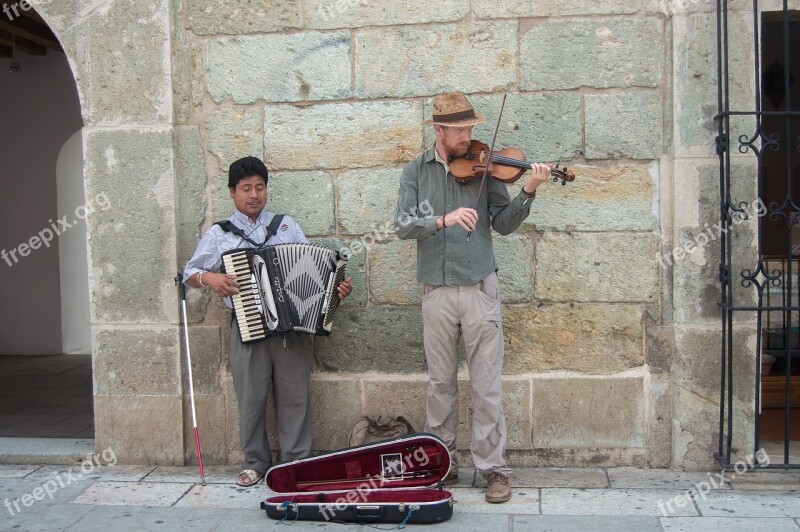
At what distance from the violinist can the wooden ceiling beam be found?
5033mm

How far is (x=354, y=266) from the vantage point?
16.3 feet

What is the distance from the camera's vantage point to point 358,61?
490 cm

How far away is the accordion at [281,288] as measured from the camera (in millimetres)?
4469

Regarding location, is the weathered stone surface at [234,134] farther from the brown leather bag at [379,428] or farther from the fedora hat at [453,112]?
the brown leather bag at [379,428]

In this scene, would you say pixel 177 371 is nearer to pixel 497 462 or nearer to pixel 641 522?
pixel 497 462

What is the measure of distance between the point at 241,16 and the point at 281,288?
162cm

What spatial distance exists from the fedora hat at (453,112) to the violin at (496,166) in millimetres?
155

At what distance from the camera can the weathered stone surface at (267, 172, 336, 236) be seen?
498 cm

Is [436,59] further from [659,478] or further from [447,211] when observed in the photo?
[659,478]

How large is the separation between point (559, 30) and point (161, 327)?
2.76m

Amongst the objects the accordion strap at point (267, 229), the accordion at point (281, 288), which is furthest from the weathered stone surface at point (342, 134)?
the accordion at point (281, 288)

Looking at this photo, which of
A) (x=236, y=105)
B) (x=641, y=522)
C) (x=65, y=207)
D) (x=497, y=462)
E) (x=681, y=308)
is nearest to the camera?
(x=641, y=522)

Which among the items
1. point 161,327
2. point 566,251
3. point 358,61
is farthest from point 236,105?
point 566,251

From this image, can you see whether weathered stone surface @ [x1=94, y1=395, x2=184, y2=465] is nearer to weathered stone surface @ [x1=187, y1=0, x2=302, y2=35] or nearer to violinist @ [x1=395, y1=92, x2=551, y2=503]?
violinist @ [x1=395, y1=92, x2=551, y2=503]
